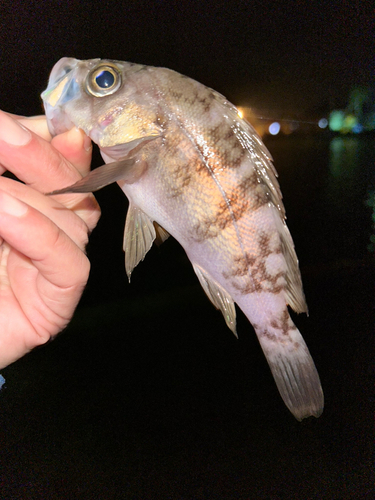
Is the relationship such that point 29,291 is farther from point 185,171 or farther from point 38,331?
point 185,171

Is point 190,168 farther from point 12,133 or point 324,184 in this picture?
point 324,184

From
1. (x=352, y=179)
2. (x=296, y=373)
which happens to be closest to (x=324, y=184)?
(x=352, y=179)

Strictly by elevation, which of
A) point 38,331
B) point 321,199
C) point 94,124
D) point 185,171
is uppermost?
point 94,124

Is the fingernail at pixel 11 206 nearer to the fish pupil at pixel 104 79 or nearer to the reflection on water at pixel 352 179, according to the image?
the fish pupil at pixel 104 79

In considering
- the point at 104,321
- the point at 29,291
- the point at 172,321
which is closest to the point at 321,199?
the point at 172,321

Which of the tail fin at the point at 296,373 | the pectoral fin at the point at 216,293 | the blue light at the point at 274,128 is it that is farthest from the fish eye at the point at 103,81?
the blue light at the point at 274,128

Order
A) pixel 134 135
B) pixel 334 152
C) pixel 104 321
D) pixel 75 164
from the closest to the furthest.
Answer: pixel 134 135, pixel 75 164, pixel 104 321, pixel 334 152

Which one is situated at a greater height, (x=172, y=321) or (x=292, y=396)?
(x=292, y=396)
